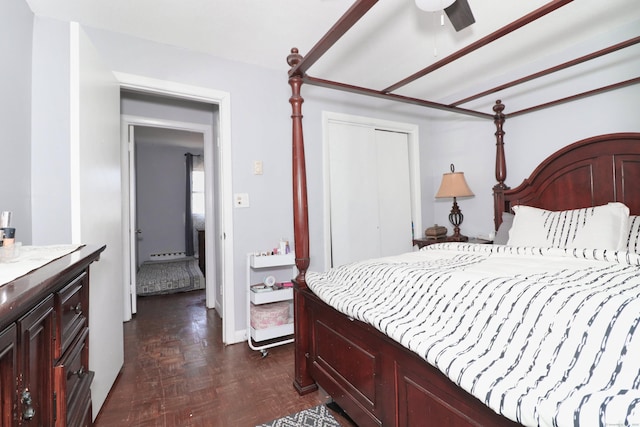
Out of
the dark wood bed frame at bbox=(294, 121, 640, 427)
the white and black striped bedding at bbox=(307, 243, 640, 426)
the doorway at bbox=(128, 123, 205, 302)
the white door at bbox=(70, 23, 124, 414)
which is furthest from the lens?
the doorway at bbox=(128, 123, 205, 302)

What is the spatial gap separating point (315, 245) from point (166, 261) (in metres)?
5.02

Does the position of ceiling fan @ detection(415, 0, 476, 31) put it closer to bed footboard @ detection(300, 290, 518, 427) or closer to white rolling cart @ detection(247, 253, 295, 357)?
bed footboard @ detection(300, 290, 518, 427)

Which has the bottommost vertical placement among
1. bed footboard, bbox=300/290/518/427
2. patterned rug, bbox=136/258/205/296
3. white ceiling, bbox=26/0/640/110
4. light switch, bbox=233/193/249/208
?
patterned rug, bbox=136/258/205/296

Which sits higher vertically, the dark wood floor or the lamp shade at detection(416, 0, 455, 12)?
the lamp shade at detection(416, 0, 455, 12)

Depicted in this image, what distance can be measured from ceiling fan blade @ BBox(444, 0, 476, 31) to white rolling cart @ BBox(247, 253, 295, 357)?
2.02m

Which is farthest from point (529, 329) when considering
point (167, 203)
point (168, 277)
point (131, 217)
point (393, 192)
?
point (167, 203)

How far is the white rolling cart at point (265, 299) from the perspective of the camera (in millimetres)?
2510

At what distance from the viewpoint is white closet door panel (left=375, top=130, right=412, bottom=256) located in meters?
3.59

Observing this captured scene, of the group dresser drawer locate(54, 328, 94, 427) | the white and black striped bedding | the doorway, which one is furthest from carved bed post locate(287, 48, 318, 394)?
the doorway

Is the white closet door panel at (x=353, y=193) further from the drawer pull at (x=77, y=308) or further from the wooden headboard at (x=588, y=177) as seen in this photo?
the drawer pull at (x=77, y=308)

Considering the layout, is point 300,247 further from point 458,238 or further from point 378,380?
point 458,238

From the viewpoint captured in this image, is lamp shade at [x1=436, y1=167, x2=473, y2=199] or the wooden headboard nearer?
the wooden headboard

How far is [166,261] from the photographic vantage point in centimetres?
685

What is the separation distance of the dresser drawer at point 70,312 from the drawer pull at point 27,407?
22 centimetres
